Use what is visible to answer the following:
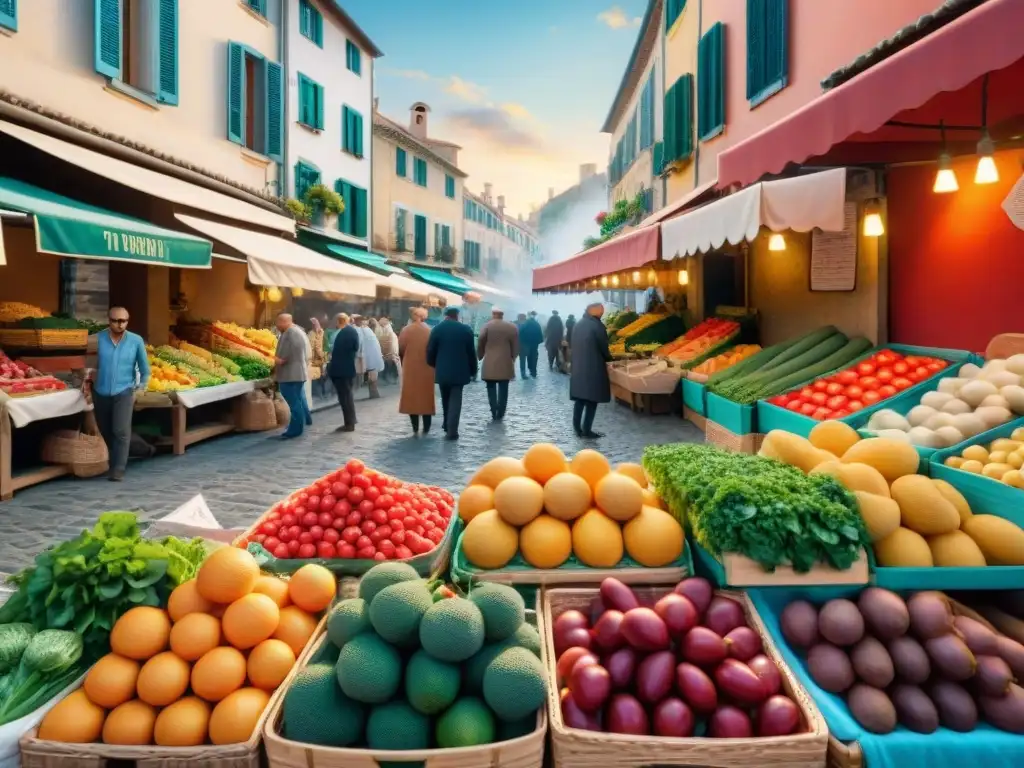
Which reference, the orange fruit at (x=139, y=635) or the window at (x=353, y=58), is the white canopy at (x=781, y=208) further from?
the window at (x=353, y=58)

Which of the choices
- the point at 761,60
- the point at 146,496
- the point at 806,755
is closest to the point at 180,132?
the point at 146,496

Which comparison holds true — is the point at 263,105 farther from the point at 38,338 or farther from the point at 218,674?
the point at 218,674

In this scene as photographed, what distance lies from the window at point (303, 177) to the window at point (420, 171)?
40.8 feet

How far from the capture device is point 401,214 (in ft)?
97.9

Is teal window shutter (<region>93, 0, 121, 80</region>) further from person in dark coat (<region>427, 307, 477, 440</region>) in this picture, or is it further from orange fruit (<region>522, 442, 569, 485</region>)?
orange fruit (<region>522, 442, 569, 485</region>)

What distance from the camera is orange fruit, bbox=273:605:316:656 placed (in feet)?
9.04

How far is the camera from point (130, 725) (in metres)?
2.36

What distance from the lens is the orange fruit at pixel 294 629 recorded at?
9.04 ft

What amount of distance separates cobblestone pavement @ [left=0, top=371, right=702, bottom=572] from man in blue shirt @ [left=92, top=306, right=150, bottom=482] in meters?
0.41

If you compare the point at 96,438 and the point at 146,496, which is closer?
the point at 146,496

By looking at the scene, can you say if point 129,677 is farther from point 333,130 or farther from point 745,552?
point 333,130

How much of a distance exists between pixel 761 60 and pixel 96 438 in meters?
10.2

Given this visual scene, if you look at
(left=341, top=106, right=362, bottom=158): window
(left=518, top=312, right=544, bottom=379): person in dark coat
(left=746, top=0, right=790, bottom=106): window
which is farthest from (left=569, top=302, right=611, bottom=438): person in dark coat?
(left=341, top=106, right=362, bottom=158): window

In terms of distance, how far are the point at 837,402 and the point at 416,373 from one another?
6126 mm
